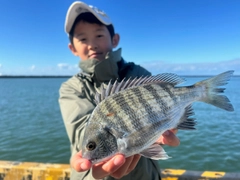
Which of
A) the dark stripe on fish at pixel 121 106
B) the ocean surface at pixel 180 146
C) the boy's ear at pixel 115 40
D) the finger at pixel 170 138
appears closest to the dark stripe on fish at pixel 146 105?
the dark stripe on fish at pixel 121 106

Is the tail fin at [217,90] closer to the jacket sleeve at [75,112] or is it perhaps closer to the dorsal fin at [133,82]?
the dorsal fin at [133,82]

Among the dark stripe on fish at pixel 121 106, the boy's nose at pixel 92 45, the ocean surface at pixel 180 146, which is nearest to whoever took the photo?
the dark stripe on fish at pixel 121 106

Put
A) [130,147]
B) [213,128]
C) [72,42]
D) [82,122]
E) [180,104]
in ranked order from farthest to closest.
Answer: [213,128] < [72,42] < [82,122] < [180,104] < [130,147]

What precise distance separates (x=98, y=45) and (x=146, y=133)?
5.39 ft

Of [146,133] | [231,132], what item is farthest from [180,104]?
[231,132]

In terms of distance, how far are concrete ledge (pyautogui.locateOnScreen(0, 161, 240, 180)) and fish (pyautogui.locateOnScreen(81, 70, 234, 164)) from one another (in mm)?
2156

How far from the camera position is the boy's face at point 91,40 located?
300 centimetres

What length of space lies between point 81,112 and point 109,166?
0.83 meters

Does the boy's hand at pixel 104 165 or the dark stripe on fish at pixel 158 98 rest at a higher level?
the dark stripe on fish at pixel 158 98

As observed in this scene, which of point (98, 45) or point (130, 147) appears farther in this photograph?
point (98, 45)

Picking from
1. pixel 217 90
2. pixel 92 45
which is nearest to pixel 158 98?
pixel 217 90

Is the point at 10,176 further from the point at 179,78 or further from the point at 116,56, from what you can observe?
the point at 179,78

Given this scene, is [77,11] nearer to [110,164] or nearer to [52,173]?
[110,164]

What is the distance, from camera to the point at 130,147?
1641 mm
